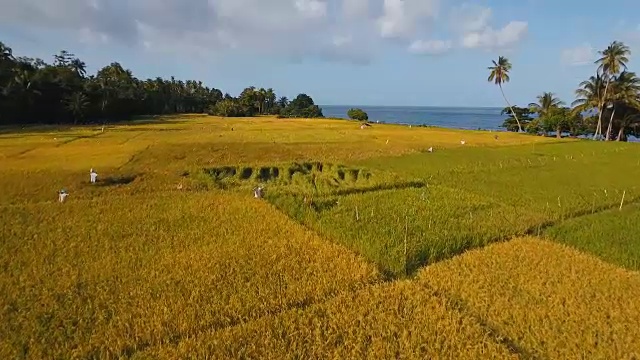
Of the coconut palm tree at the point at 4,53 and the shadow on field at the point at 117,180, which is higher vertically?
the coconut palm tree at the point at 4,53

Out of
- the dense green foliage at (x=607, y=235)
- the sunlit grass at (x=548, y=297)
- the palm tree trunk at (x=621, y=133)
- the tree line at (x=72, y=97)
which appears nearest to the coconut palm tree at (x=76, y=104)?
the tree line at (x=72, y=97)

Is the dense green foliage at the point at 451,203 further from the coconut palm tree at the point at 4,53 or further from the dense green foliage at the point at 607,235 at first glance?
the coconut palm tree at the point at 4,53

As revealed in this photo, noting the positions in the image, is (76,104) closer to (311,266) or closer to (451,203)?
(451,203)

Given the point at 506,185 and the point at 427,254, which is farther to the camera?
Result: the point at 506,185

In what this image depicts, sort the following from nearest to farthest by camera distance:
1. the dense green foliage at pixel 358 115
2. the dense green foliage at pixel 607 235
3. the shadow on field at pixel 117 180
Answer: the dense green foliage at pixel 607 235 → the shadow on field at pixel 117 180 → the dense green foliage at pixel 358 115

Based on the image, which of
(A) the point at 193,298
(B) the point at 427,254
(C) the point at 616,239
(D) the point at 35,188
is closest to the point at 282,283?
(A) the point at 193,298

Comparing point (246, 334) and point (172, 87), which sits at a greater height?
point (172, 87)

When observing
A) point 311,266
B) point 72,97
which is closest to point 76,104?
point 72,97

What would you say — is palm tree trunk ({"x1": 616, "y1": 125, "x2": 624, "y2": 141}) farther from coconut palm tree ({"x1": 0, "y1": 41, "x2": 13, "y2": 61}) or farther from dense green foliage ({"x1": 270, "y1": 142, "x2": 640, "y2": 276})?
coconut palm tree ({"x1": 0, "y1": 41, "x2": 13, "y2": 61})

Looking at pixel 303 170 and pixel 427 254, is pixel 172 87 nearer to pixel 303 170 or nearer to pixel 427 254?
pixel 303 170
